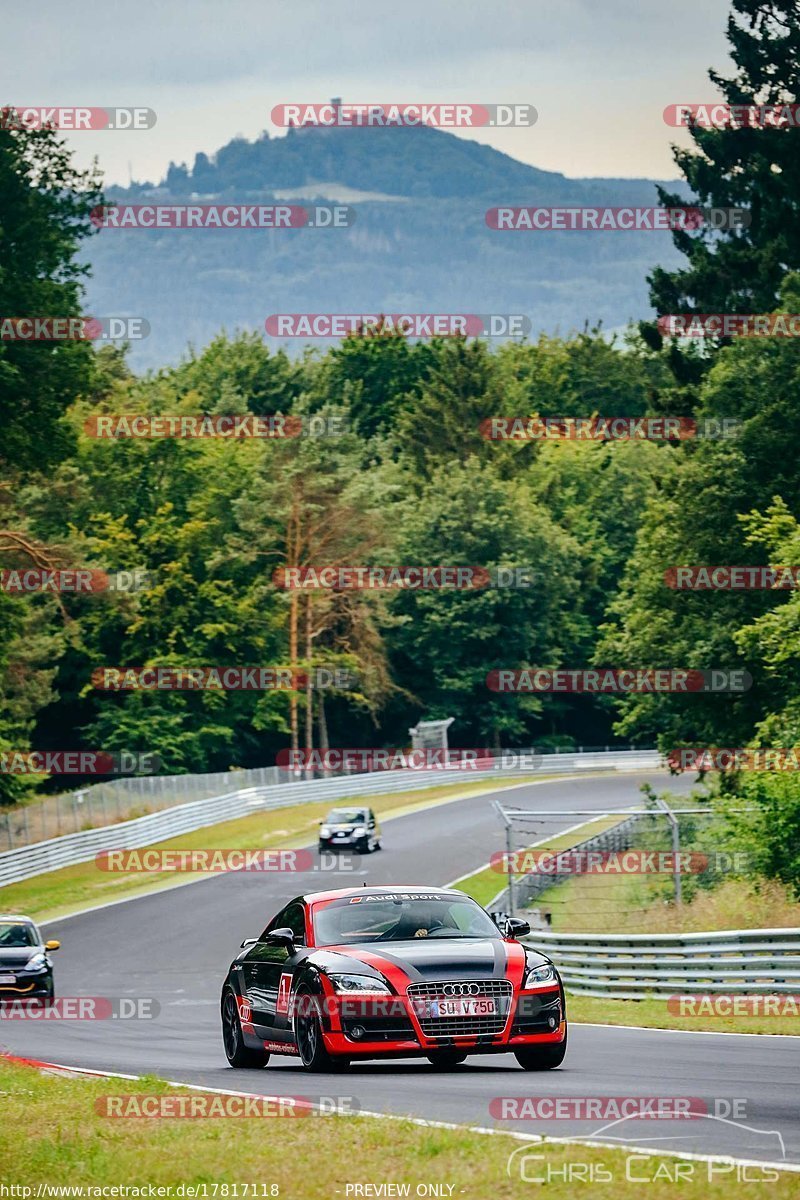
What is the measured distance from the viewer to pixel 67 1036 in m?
21.4

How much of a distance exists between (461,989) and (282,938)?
6.57ft

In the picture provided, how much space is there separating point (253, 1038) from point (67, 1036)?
7.46 m

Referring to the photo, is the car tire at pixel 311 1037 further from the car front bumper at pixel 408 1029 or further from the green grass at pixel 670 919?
the green grass at pixel 670 919

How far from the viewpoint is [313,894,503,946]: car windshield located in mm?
13750

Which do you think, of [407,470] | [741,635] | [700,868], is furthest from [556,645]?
[700,868]

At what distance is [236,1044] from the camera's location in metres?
15.0

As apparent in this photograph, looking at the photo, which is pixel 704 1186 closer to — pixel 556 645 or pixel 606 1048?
pixel 606 1048

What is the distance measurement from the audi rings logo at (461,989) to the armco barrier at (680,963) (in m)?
7.96

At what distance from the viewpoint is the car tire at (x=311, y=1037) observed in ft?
42.9
